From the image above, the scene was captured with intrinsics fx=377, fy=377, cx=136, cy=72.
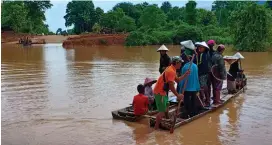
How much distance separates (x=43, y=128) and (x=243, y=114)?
15.4 ft

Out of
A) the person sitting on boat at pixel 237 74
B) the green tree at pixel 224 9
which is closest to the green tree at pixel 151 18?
the green tree at pixel 224 9

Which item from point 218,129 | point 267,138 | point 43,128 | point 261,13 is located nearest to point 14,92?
point 43,128

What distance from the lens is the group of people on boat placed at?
710 centimetres

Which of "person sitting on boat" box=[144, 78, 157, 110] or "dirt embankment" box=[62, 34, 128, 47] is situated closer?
"person sitting on boat" box=[144, 78, 157, 110]

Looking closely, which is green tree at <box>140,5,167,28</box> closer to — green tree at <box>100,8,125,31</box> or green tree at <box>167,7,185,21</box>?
green tree at <box>100,8,125,31</box>

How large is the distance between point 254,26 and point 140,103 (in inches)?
1032

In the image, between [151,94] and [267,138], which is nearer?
[267,138]

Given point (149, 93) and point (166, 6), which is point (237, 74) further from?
point (166, 6)

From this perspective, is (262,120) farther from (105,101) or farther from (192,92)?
(105,101)

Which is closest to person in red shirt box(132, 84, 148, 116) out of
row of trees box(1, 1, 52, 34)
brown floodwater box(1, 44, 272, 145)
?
brown floodwater box(1, 44, 272, 145)

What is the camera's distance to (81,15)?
65.6 m

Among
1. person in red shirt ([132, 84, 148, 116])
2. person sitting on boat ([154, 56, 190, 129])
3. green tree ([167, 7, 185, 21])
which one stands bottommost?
person in red shirt ([132, 84, 148, 116])

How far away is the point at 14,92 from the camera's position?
459 inches

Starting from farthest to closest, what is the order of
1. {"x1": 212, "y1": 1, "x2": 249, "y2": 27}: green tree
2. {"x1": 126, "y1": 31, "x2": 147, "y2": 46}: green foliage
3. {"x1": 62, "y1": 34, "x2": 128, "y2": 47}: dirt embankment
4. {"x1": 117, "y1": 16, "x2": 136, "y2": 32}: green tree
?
{"x1": 212, "y1": 1, "x2": 249, "y2": 27}: green tree
{"x1": 117, "y1": 16, "x2": 136, "y2": 32}: green tree
{"x1": 62, "y1": 34, "x2": 128, "y2": 47}: dirt embankment
{"x1": 126, "y1": 31, "x2": 147, "y2": 46}: green foliage
